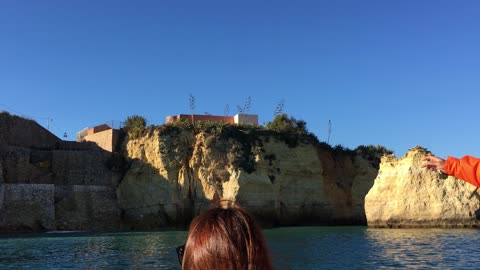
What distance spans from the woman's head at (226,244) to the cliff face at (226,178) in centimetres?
3917

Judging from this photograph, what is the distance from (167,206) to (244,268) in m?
40.9

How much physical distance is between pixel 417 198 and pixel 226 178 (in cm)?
1538

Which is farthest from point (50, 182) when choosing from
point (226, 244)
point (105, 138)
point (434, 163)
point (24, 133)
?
point (226, 244)

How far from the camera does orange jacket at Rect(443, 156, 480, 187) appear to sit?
2260mm

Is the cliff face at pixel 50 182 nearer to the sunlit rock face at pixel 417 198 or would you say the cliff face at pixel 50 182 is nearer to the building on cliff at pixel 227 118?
the building on cliff at pixel 227 118

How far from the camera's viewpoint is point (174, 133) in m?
44.1

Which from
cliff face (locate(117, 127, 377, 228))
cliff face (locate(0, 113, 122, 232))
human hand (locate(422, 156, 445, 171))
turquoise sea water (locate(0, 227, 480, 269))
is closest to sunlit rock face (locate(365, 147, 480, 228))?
cliff face (locate(117, 127, 377, 228))

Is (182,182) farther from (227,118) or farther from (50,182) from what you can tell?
(227,118)

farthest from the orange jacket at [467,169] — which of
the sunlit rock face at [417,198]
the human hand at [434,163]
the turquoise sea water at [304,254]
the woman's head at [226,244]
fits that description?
the sunlit rock face at [417,198]

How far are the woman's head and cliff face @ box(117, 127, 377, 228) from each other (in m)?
39.2

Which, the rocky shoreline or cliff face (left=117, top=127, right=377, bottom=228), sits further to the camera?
cliff face (left=117, top=127, right=377, bottom=228)

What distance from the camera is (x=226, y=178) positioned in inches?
1668

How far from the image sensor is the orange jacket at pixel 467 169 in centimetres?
226

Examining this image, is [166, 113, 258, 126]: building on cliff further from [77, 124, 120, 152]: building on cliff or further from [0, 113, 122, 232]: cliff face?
[0, 113, 122, 232]: cliff face
